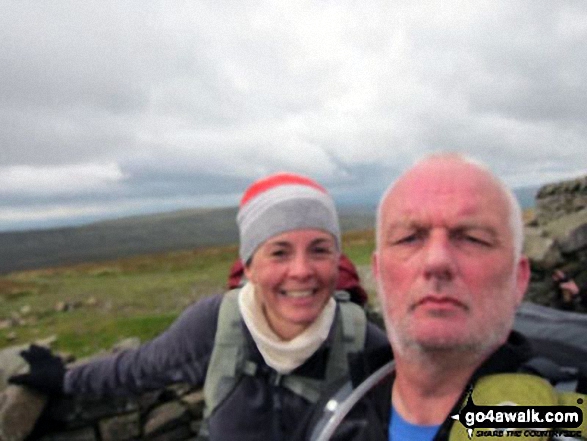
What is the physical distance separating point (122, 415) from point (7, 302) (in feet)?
53.6

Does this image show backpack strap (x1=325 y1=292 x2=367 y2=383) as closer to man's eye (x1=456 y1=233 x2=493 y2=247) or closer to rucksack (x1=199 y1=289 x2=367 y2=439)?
rucksack (x1=199 y1=289 x2=367 y2=439)

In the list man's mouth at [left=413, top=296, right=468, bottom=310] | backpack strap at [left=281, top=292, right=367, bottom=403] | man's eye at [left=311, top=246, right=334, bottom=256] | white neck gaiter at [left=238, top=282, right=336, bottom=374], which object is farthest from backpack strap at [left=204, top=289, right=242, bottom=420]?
man's mouth at [left=413, top=296, right=468, bottom=310]

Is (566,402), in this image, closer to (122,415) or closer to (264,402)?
(264,402)

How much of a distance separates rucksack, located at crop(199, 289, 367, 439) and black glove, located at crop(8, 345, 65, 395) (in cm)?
195

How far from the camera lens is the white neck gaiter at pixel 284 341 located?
3666 mm

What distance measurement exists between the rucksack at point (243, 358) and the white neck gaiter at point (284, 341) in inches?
4.2

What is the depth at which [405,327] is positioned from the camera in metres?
2.41

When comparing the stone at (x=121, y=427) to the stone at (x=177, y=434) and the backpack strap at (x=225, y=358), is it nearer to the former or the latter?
the stone at (x=177, y=434)

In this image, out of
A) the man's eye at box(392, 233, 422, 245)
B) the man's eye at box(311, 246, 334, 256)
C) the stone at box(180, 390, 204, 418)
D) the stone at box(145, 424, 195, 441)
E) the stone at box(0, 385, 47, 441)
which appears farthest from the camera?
the stone at box(180, 390, 204, 418)

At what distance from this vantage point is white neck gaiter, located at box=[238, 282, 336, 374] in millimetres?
3666

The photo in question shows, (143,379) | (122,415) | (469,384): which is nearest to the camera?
(469,384)

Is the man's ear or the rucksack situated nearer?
the man's ear

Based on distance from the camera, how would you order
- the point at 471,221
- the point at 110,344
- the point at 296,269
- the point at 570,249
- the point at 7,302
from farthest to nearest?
1. the point at 7,302
2. the point at 570,249
3. the point at 110,344
4. the point at 296,269
5. the point at 471,221

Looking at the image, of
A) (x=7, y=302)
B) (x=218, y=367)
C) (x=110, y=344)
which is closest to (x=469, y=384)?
(x=218, y=367)
